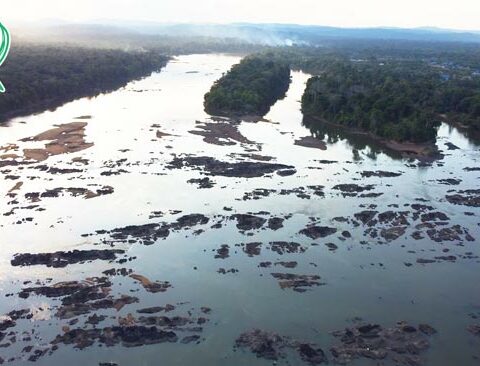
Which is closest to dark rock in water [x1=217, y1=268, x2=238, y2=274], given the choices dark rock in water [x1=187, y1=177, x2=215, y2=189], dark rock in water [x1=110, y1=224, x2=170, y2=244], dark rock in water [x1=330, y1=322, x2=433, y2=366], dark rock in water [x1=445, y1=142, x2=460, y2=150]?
dark rock in water [x1=110, y1=224, x2=170, y2=244]

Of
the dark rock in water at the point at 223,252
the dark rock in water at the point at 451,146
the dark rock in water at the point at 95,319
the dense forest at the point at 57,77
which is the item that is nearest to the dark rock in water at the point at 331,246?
the dark rock in water at the point at 223,252

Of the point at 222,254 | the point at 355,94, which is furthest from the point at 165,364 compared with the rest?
the point at 355,94

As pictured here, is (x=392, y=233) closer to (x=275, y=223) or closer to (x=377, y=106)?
(x=275, y=223)

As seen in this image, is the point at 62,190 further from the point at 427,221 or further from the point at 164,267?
the point at 427,221

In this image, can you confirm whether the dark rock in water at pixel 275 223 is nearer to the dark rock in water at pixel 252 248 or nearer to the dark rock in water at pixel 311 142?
the dark rock in water at pixel 252 248

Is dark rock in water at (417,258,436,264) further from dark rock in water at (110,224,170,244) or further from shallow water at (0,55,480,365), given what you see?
dark rock in water at (110,224,170,244)
